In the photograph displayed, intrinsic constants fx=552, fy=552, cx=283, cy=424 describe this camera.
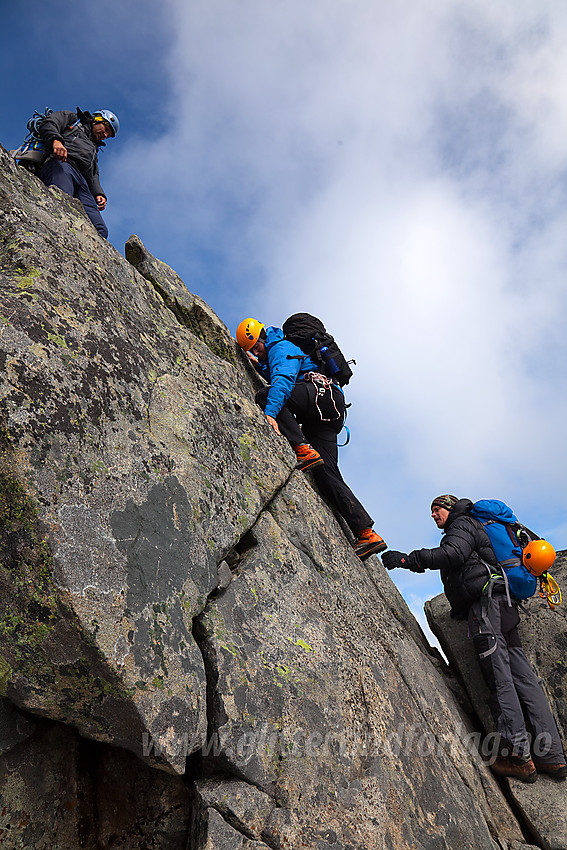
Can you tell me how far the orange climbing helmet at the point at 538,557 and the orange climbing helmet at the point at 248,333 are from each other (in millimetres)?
7388

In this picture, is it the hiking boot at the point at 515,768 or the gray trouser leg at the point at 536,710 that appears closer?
the hiking boot at the point at 515,768

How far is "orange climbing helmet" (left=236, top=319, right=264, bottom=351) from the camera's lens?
12547 millimetres

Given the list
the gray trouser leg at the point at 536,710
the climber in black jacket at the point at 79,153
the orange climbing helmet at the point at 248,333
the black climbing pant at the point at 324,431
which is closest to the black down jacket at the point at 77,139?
the climber in black jacket at the point at 79,153

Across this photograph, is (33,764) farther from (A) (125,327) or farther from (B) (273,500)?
(A) (125,327)

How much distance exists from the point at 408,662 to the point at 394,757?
88.6 inches

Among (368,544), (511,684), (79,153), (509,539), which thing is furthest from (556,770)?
(79,153)

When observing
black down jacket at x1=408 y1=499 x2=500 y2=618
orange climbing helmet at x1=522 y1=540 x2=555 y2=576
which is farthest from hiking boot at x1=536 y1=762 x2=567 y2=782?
orange climbing helmet at x1=522 y1=540 x2=555 y2=576

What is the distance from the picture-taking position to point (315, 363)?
12.5 meters

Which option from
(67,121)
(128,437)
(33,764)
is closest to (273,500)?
(128,437)

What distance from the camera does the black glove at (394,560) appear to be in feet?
38.9

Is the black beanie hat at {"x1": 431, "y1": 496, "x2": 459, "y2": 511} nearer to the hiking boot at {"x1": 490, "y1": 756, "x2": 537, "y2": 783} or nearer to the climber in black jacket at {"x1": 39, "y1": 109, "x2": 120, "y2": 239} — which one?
the hiking boot at {"x1": 490, "y1": 756, "x2": 537, "y2": 783}

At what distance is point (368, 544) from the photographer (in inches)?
446

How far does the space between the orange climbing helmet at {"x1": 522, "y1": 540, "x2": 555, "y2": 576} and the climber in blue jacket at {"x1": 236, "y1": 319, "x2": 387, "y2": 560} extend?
299cm

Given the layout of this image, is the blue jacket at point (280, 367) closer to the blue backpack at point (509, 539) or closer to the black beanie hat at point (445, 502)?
the black beanie hat at point (445, 502)
